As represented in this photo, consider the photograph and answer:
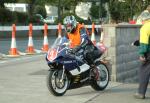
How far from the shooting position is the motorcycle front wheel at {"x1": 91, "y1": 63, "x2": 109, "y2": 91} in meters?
10.8

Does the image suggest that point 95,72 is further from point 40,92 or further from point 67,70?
point 40,92

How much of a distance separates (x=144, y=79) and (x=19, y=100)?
2321 millimetres

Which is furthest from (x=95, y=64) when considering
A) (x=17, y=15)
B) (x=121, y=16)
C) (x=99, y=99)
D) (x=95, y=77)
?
(x=17, y=15)

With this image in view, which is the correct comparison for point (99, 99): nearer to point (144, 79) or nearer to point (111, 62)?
point (144, 79)

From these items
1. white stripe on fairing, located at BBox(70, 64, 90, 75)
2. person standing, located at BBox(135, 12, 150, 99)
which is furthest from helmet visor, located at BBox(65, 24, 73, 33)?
person standing, located at BBox(135, 12, 150, 99)

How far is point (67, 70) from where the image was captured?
10039 millimetres

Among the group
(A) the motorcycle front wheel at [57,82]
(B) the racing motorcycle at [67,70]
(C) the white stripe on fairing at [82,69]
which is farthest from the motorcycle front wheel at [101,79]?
(A) the motorcycle front wheel at [57,82]

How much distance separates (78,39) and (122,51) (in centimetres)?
309

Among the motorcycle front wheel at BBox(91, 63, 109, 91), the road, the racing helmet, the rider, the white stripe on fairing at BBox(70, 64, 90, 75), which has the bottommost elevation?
the road

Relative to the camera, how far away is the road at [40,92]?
9.76 metres

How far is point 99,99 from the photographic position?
32.6 ft

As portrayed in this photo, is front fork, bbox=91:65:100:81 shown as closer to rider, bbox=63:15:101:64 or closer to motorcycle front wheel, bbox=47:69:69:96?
rider, bbox=63:15:101:64

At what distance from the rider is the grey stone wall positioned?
2.19 meters

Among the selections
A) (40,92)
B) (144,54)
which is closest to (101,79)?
(40,92)
